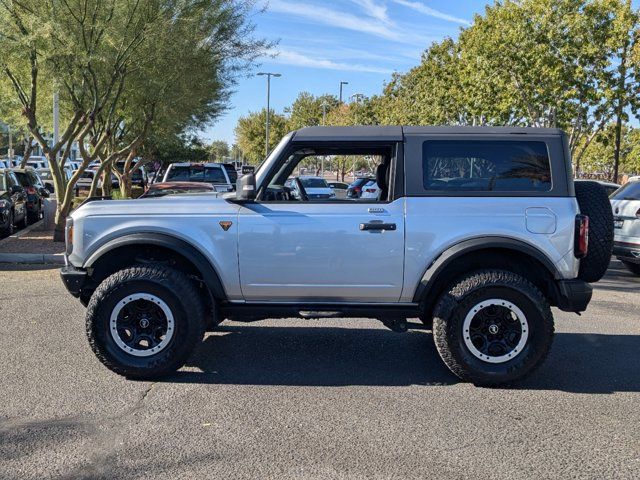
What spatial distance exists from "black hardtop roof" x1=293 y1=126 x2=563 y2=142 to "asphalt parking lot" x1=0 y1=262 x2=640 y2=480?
1.98m

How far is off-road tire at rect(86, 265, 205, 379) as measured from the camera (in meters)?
4.81

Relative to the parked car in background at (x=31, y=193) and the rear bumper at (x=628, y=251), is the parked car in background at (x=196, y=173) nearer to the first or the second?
the parked car in background at (x=31, y=193)

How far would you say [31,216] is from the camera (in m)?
16.9

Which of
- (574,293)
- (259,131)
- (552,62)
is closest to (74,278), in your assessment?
(574,293)

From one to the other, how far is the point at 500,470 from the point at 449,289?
1.67 metres

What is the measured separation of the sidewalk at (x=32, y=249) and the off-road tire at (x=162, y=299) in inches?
259

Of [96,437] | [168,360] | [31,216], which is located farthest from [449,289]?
[31,216]

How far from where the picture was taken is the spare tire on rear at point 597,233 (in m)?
4.91

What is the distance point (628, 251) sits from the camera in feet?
31.8

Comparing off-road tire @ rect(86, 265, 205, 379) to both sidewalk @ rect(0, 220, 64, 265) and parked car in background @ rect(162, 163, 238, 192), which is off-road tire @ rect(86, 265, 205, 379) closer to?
sidewalk @ rect(0, 220, 64, 265)

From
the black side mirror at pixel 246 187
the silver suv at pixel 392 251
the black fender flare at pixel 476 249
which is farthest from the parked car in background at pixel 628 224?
the black side mirror at pixel 246 187

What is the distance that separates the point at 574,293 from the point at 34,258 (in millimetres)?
9335

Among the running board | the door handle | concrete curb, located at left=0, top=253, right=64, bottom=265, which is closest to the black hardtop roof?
the door handle

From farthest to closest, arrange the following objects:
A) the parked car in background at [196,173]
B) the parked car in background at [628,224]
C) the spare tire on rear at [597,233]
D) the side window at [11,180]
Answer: the parked car in background at [196,173], the side window at [11,180], the parked car in background at [628,224], the spare tire on rear at [597,233]
